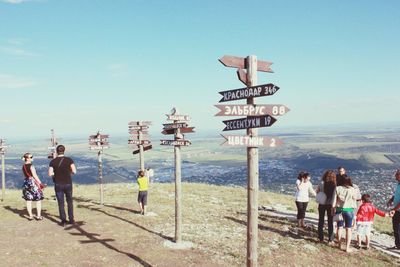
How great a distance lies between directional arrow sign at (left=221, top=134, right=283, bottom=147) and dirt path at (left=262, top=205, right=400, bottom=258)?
26.0 feet

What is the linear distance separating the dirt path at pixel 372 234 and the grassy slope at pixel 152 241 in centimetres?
94

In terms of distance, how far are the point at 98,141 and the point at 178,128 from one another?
Result: 7.36 meters

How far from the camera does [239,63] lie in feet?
22.8

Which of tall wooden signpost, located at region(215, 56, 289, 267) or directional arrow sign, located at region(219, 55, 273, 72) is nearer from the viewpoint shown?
tall wooden signpost, located at region(215, 56, 289, 267)

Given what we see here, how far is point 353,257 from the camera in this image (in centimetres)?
1081

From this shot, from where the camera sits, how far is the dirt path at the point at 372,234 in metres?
12.0

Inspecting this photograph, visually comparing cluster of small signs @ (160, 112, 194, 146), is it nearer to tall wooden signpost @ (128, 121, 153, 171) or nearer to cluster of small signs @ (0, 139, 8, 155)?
tall wooden signpost @ (128, 121, 153, 171)

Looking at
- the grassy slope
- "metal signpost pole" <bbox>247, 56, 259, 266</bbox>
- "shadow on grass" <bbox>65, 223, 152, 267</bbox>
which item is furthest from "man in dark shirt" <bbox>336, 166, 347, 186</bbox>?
"shadow on grass" <bbox>65, 223, 152, 267</bbox>

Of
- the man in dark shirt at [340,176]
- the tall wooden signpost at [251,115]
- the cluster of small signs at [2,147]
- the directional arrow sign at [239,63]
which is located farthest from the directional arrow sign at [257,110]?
the cluster of small signs at [2,147]

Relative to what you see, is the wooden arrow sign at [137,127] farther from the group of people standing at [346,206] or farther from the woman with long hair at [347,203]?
the woman with long hair at [347,203]

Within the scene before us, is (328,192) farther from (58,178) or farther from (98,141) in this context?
(98,141)

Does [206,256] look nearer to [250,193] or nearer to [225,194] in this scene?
[250,193]

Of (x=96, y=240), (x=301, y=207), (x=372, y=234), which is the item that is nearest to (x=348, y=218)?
(x=301, y=207)

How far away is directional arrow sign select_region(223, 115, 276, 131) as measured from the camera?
6.51 meters
